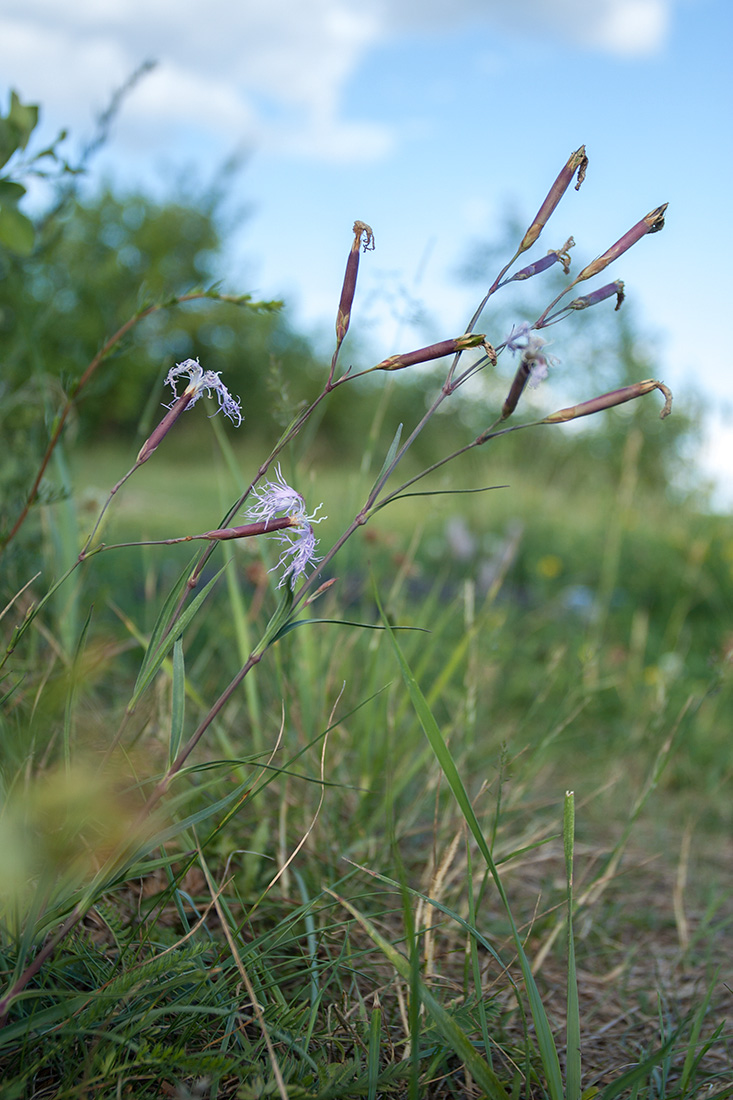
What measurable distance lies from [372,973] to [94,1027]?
46 cm

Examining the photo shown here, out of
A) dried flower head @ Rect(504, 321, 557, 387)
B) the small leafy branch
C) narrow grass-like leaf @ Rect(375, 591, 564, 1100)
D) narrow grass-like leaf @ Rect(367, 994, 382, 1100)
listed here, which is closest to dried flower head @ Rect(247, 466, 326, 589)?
the small leafy branch

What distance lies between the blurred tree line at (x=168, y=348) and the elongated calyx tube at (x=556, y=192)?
207 mm

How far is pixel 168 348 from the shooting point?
53.9ft

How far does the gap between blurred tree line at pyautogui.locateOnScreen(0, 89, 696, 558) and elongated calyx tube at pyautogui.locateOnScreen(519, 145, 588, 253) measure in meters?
0.21

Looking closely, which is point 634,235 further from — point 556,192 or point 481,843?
point 481,843

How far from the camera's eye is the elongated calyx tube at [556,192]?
2.52 feet

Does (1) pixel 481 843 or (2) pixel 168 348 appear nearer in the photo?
(1) pixel 481 843

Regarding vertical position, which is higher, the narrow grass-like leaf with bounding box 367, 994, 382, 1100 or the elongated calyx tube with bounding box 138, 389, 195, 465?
the elongated calyx tube with bounding box 138, 389, 195, 465

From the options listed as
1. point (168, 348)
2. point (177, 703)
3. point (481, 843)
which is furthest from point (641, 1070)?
point (168, 348)

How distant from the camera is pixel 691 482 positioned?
5020 mm

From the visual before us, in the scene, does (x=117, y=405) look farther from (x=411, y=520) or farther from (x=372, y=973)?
(x=372, y=973)

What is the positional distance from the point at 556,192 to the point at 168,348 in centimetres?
1671

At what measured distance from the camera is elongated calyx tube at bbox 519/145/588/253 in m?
0.77

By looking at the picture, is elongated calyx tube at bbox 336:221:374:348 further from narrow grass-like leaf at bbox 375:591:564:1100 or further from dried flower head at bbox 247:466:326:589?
narrow grass-like leaf at bbox 375:591:564:1100
